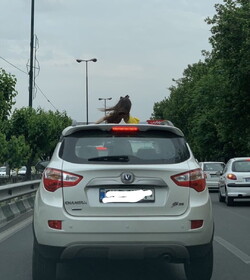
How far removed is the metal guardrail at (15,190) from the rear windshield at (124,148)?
7.88 m

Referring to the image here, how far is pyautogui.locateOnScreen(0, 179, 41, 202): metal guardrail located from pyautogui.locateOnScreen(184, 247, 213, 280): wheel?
7.87m

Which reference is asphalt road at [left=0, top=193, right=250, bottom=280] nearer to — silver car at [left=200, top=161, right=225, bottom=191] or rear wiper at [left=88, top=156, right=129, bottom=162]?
rear wiper at [left=88, top=156, right=129, bottom=162]

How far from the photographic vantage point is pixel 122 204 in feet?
19.7

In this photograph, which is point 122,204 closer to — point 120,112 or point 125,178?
point 125,178

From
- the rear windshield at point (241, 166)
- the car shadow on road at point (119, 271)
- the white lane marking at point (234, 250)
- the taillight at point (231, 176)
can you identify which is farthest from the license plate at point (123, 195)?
the rear windshield at point (241, 166)

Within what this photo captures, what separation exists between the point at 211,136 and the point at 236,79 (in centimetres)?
2449

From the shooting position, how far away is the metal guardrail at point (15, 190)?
47.2 feet

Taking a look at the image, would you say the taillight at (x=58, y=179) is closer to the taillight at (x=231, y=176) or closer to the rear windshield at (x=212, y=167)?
the taillight at (x=231, y=176)

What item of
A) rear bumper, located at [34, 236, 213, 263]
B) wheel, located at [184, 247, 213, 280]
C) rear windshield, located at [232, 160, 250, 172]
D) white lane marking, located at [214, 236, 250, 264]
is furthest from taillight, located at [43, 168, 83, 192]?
rear windshield, located at [232, 160, 250, 172]

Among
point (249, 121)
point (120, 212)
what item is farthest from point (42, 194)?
point (249, 121)

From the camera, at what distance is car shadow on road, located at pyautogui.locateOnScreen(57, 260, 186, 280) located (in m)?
7.35

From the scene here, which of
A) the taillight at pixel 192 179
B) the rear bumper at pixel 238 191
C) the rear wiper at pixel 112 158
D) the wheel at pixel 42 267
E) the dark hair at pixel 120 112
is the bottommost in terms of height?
the rear bumper at pixel 238 191

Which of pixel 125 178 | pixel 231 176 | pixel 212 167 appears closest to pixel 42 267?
pixel 125 178

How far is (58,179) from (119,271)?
212 cm
